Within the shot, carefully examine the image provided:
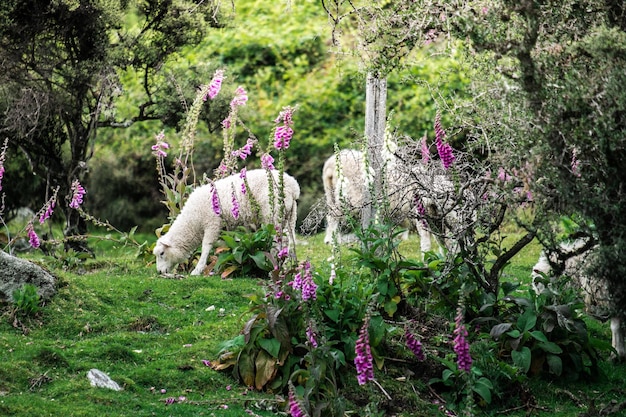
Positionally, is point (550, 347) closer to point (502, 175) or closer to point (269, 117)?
point (502, 175)

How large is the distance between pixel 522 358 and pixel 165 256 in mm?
5900

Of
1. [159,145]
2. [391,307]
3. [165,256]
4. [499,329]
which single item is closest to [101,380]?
[391,307]

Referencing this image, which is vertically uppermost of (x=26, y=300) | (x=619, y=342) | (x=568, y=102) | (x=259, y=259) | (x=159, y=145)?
(x=568, y=102)

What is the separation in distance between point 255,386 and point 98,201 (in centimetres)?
1348

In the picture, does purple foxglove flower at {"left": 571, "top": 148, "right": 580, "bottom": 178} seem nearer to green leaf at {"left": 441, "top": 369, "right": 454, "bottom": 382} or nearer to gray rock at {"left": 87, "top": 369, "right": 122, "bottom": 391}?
green leaf at {"left": 441, "top": 369, "right": 454, "bottom": 382}

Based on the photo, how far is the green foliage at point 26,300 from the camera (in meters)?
8.95

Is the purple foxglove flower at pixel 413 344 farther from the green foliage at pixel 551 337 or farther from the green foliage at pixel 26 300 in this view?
the green foliage at pixel 26 300

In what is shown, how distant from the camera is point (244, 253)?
1201 cm

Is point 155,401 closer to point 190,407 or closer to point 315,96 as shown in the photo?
point 190,407

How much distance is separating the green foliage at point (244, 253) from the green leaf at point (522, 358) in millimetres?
4244

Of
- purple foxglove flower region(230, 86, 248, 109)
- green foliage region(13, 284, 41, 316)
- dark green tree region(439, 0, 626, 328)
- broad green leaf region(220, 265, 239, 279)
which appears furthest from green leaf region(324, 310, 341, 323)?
purple foxglove flower region(230, 86, 248, 109)

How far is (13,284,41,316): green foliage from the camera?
29.3ft

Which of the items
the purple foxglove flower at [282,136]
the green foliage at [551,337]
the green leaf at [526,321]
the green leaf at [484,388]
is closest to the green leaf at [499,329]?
the green foliage at [551,337]

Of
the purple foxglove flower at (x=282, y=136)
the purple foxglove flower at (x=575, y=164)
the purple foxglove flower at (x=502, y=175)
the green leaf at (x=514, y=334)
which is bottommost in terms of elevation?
the green leaf at (x=514, y=334)
